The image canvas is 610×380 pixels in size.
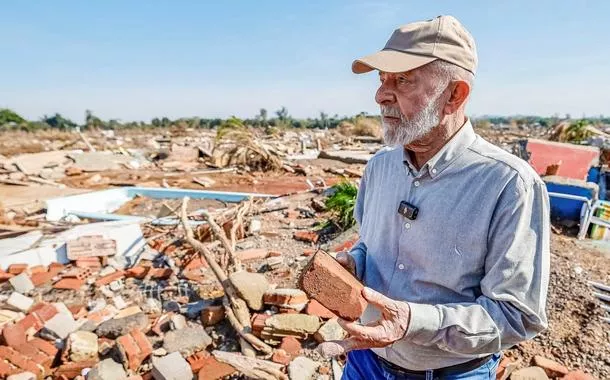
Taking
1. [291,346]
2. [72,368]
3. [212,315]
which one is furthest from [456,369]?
[72,368]

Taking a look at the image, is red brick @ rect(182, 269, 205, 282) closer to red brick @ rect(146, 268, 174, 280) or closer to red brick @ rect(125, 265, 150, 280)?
red brick @ rect(146, 268, 174, 280)

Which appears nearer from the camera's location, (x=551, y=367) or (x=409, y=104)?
(x=409, y=104)

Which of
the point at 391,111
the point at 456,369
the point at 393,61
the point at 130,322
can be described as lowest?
the point at 130,322

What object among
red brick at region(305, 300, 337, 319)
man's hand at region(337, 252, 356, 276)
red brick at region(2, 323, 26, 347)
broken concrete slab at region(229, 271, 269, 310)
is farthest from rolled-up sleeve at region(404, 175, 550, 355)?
red brick at region(2, 323, 26, 347)

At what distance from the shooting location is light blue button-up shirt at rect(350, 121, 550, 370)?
1179mm

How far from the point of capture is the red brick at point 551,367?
273cm

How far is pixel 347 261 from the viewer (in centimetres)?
161

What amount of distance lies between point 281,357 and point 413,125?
226 cm

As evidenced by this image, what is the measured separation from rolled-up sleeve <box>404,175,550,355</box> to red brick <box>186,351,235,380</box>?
2.07m

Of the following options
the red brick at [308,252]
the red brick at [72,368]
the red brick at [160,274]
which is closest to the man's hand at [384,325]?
the red brick at [72,368]

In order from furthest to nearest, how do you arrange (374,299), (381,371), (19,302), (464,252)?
(19,302), (381,371), (464,252), (374,299)

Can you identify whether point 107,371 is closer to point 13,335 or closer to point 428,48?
point 13,335

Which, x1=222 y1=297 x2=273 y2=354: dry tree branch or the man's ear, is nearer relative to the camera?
the man's ear

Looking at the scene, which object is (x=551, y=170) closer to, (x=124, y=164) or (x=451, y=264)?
(x=451, y=264)
